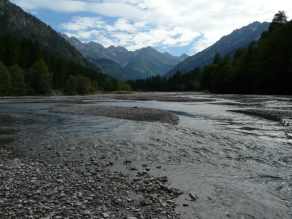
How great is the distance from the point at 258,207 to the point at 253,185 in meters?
1.71

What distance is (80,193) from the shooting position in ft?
21.8

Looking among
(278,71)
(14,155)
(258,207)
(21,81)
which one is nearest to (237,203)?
(258,207)

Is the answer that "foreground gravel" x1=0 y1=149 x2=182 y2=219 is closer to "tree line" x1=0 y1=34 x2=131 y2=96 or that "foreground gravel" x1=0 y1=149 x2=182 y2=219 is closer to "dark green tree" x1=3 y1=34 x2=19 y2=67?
"tree line" x1=0 y1=34 x2=131 y2=96

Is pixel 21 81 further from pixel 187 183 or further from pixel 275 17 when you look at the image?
pixel 275 17

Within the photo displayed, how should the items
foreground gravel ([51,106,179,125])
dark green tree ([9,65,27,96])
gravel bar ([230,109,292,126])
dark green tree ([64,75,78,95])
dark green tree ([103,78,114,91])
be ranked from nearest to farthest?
gravel bar ([230,109,292,126]) < foreground gravel ([51,106,179,125]) < dark green tree ([9,65,27,96]) < dark green tree ([64,75,78,95]) < dark green tree ([103,78,114,91])

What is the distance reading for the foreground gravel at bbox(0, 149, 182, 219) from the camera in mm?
5551

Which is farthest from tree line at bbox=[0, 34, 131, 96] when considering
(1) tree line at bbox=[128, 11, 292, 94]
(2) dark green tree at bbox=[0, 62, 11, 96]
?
(1) tree line at bbox=[128, 11, 292, 94]

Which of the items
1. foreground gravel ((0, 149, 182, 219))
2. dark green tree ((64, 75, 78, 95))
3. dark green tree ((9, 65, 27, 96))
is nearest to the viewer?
foreground gravel ((0, 149, 182, 219))

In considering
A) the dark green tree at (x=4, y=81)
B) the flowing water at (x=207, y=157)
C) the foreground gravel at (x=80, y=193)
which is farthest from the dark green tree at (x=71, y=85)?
the foreground gravel at (x=80, y=193)

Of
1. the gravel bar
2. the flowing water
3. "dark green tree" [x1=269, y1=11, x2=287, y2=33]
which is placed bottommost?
the flowing water

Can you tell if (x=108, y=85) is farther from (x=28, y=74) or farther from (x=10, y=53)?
(x=28, y=74)

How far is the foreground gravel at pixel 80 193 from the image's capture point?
18.2 ft

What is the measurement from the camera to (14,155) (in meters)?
10.9

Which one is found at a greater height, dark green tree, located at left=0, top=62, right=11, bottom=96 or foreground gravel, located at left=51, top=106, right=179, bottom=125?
dark green tree, located at left=0, top=62, right=11, bottom=96
